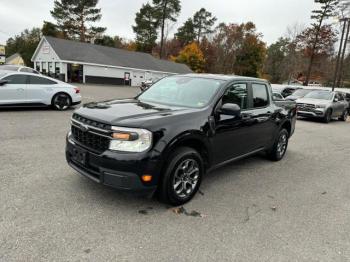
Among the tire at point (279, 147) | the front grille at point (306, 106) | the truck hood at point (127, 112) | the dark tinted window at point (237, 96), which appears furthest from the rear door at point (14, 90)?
the front grille at point (306, 106)

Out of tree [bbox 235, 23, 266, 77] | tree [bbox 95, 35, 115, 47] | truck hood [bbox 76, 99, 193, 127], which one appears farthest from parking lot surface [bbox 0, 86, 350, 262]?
tree [bbox 235, 23, 266, 77]

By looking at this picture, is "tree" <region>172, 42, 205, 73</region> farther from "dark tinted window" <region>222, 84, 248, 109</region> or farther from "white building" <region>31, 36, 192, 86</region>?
"dark tinted window" <region>222, 84, 248, 109</region>

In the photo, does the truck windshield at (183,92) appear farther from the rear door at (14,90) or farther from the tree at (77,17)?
the tree at (77,17)

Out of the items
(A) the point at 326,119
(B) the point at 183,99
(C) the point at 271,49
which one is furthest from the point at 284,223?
(C) the point at 271,49

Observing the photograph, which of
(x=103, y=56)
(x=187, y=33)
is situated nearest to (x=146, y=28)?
(x=187, y=33)

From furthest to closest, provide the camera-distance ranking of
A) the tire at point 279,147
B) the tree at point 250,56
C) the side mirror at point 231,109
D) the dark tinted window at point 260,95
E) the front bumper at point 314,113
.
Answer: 1. the tree at point 250,56
2. the front bumper at point 314,113
3. the tire at point 279,147
4. the dark tinted window at point 260,95
5. the side mirror at point 231,109

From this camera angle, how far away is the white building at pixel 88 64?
32594 millimetres

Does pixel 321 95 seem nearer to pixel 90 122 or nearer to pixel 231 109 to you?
pixel 231 109

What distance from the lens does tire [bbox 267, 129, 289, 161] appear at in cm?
591

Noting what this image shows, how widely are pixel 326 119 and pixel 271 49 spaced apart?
2785 inches

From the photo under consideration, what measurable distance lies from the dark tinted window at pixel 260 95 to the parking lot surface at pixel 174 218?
1.32 meters

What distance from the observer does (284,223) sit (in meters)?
3.40

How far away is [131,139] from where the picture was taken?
3.13 m

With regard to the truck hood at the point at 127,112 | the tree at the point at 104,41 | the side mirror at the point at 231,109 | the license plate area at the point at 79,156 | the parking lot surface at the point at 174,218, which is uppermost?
the tree at the point at 104,41
